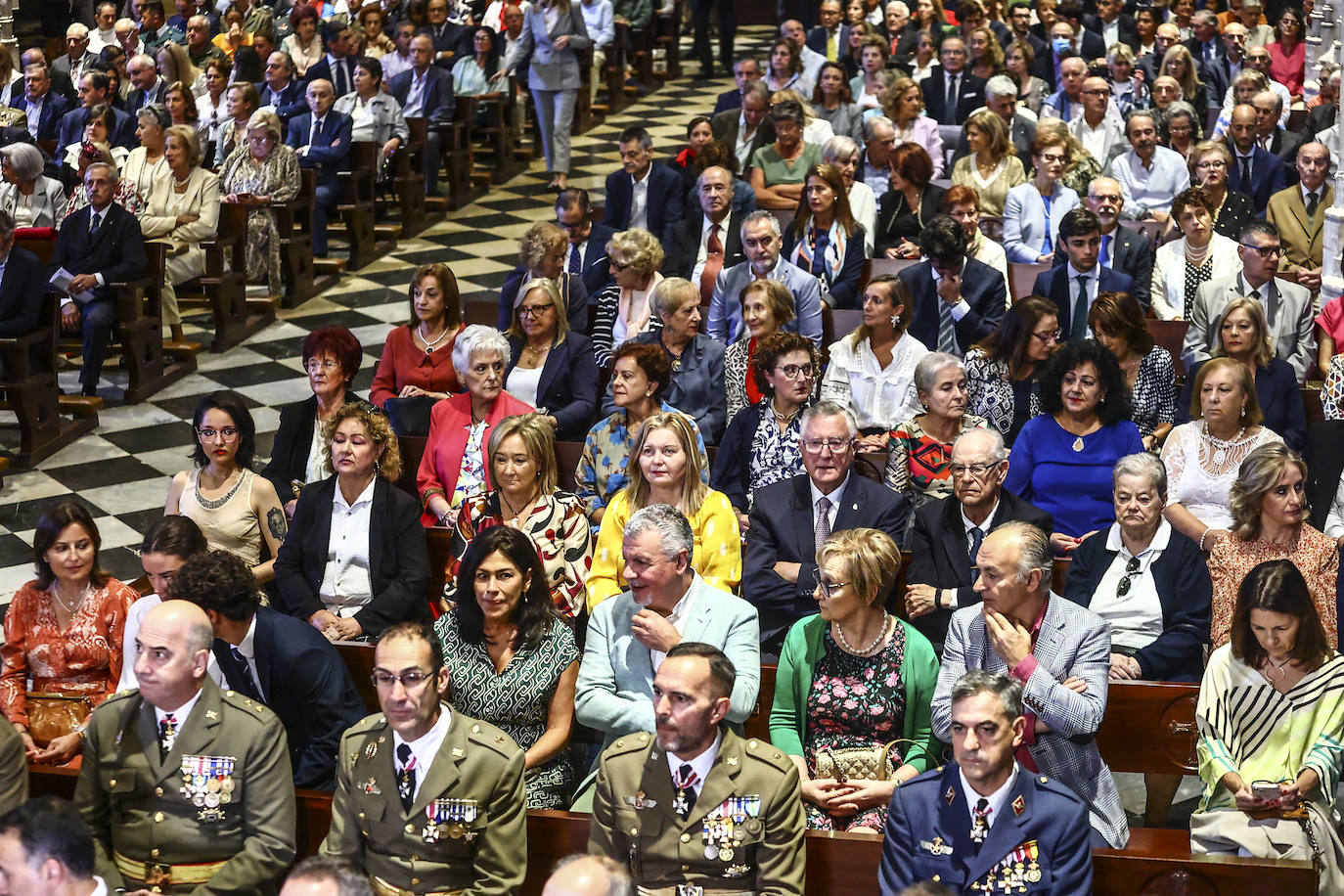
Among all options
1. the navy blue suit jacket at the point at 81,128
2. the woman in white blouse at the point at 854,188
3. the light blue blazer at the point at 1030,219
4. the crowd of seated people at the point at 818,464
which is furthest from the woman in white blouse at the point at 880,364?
the navy blue suit jacket at the point at 81,128

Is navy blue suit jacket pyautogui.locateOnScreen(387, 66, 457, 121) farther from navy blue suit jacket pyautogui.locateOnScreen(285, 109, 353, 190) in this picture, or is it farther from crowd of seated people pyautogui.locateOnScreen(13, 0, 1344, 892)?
crowd of seated people pyautogui.locateOnScreen(13, 0, 1344, 892)

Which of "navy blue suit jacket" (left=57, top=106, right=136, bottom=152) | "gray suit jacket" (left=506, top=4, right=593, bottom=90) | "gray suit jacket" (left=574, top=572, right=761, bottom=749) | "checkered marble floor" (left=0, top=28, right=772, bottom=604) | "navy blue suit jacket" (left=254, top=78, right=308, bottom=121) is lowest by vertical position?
"checkered marble floor" (left=0, top=28, right=772, bottom=604)

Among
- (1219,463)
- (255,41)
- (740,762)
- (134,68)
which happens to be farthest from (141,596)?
(255,41)

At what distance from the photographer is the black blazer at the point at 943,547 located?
436cm

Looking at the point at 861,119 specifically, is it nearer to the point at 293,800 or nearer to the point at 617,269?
the point at 617,269

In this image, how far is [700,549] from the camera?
14.5 ft

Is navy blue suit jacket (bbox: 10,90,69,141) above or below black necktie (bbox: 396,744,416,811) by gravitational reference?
above

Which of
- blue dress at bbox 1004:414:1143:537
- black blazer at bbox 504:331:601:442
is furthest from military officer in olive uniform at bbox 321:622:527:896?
black blazer at bbox 504:331:601:442

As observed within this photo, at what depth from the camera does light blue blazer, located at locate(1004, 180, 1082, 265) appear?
7488 mm

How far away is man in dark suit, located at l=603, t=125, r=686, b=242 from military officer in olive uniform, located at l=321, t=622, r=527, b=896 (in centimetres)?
477

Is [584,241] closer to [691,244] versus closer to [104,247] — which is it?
[691,244]

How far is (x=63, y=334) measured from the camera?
26.9 ft

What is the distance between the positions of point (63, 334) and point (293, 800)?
5370 millimetres

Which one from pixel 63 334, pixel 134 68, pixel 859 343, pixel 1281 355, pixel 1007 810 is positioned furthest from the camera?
pixel 134 68
